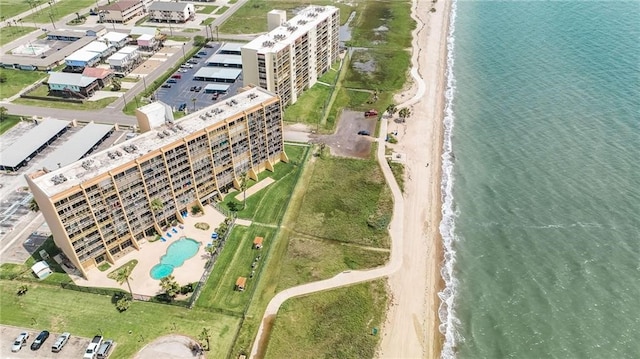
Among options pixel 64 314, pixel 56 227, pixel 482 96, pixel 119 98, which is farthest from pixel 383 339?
pixel 119 98

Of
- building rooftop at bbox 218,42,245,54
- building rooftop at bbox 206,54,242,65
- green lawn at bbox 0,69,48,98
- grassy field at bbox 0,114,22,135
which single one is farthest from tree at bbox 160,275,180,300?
building rooftop at bbox 218,42,245,54

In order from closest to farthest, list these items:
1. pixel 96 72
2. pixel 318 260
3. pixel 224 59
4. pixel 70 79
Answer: pixel 318 260 → pixel 70 79 → pixel 96 72 → pixel 224 59

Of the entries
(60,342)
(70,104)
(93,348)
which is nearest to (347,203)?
(93,348)

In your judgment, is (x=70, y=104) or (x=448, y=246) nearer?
(x=448, y=246)

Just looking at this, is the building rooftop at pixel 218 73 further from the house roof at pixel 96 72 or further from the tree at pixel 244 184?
the tree at pixel 244 184

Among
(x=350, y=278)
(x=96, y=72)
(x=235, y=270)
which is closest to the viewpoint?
(x=350, y=278)

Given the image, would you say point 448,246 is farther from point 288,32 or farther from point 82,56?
point 82,56
